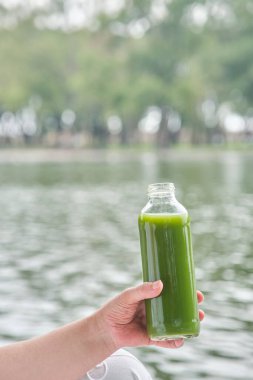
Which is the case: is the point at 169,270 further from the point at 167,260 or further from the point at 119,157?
the point at 119,157

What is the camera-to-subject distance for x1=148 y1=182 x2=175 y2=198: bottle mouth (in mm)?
2447

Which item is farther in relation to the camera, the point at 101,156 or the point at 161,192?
the point at 101,156

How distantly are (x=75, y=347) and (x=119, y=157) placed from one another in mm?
42334

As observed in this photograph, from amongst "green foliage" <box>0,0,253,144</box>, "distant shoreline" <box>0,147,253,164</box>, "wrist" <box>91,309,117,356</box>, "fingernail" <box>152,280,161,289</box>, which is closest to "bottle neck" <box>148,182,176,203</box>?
"fingernail" <box>152,280,161,289</box>

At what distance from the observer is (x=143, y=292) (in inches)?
94.0

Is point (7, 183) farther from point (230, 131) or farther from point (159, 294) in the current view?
point (230, 131)

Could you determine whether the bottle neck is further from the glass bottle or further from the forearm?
the forearm

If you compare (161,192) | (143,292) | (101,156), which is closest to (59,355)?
(143,292)

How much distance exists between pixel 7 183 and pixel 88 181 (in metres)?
2.01

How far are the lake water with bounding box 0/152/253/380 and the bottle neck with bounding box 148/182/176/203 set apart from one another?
262 centimetres

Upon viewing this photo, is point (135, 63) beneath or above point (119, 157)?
above

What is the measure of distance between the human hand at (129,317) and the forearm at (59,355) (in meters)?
0.04

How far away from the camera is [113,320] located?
2.50 m

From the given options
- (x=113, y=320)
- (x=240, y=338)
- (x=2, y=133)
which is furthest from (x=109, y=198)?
(x=2, y=133)
